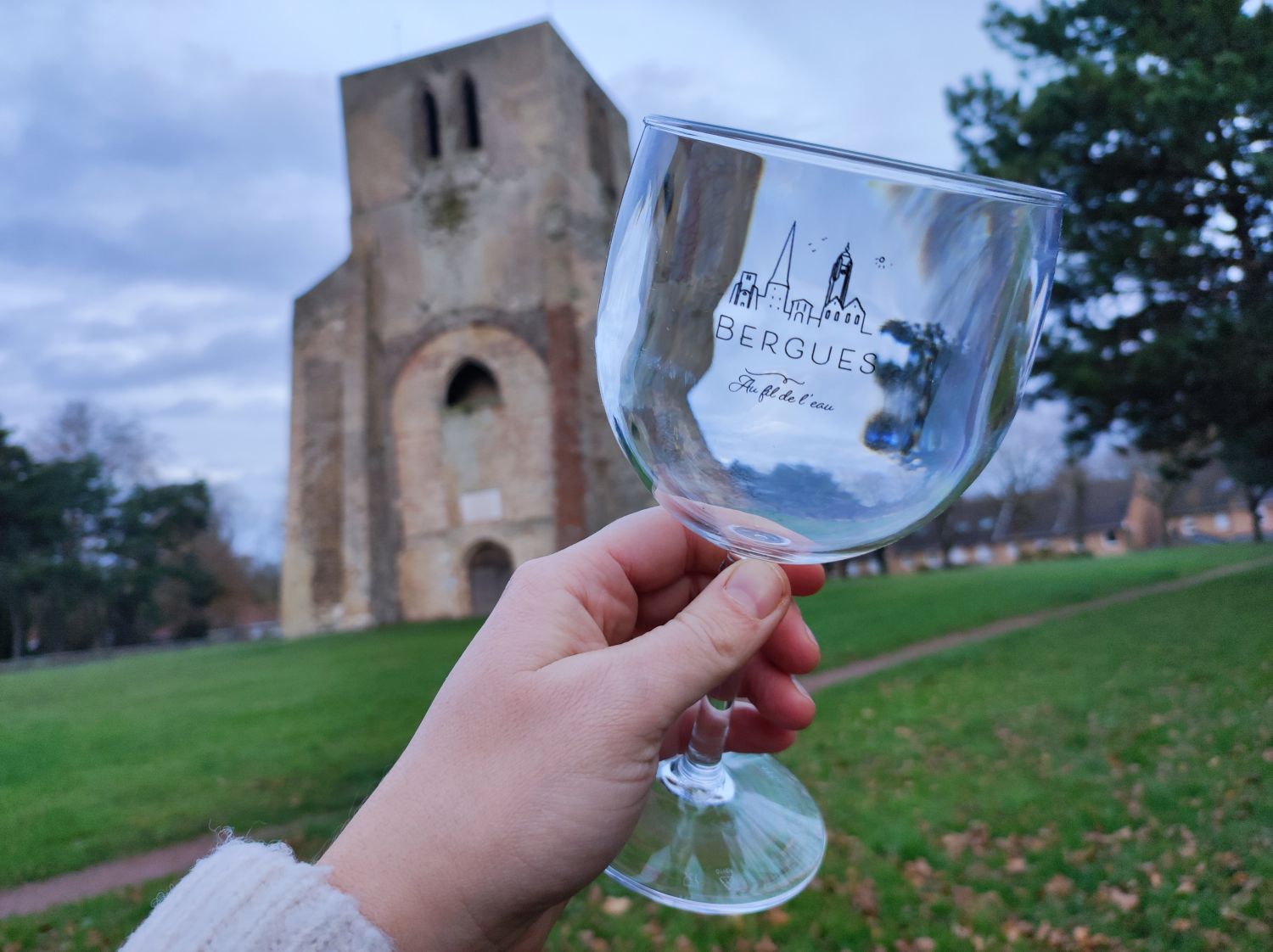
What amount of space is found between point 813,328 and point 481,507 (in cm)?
1763

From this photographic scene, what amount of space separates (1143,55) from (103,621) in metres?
10.5

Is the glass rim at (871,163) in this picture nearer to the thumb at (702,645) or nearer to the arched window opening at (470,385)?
the thumb at (702,645)

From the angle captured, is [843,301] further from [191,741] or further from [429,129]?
[429,129]

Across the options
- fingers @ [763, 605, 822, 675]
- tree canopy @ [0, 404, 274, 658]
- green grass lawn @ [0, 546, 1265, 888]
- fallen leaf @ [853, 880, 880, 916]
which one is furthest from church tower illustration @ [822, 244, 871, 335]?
tree canopy @ [0, 404, 274, 658]

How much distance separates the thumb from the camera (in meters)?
1.30

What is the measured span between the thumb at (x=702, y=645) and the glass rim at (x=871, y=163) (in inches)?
25.2

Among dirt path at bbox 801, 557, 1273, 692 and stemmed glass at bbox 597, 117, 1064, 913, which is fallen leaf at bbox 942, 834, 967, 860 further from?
dirt path at bbox 801, 557, 1273, 692

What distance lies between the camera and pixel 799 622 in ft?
6.26

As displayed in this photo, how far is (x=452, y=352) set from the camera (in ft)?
62.1

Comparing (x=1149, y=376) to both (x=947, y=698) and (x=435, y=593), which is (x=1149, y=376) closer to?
(x=947, y=698)

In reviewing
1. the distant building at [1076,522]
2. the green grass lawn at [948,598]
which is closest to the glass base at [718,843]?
the green grass lawn at [948,598]

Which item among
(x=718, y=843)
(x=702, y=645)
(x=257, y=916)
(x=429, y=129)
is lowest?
(x=718, y=843)

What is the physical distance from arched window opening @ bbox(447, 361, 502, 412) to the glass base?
1768cm

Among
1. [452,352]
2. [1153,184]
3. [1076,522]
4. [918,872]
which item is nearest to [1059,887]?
[918,872]
